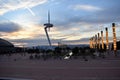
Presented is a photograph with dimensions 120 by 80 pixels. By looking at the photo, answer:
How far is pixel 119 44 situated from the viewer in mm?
92562

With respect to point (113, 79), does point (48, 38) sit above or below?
above

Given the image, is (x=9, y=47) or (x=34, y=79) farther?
(x=9, y=47)

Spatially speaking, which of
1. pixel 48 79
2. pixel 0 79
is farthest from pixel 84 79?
pixel 0 79

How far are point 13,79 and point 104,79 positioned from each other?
4789 mm

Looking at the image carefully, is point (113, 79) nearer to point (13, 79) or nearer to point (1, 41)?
point (13, 79)

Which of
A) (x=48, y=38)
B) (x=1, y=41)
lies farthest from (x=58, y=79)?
(x=1, y=41)

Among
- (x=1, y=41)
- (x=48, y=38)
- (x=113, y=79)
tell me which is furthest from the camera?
(x=1, y=41)

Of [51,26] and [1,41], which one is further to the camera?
[1,41]

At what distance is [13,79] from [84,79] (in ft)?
12.3

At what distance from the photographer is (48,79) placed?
13547mm

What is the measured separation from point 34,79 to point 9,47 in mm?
115094

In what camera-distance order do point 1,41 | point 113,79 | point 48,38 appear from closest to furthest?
point 113,79, point 48,38, point 1,41

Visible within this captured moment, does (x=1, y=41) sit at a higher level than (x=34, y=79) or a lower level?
higher

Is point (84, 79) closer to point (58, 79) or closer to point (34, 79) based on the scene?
point (58, 79)
